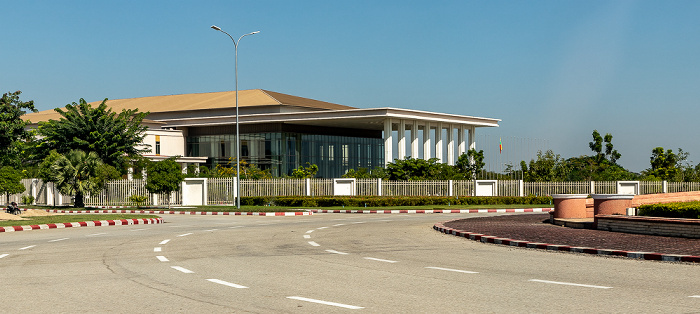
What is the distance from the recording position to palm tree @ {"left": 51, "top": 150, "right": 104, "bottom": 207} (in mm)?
45031

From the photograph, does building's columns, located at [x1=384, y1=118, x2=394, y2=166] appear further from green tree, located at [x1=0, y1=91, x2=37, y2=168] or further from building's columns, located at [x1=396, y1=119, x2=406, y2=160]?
green tree, located at [x1=0, y1=91, x2=37, y2=168]

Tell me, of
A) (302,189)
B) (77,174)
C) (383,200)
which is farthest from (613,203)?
(77,174)

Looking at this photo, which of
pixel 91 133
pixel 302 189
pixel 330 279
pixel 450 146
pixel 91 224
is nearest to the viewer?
pixel 330 279

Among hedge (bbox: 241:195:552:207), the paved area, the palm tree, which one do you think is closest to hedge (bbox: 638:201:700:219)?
the paved area

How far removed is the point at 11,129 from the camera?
5903cm

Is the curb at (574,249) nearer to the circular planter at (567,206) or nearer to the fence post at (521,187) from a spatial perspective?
the circular planter at (567,206)

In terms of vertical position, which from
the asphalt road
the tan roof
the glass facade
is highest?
the tan roof

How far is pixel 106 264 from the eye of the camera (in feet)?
43.0

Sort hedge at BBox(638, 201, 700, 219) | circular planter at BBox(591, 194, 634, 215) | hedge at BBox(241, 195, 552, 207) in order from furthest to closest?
hedge at BBox(241, 195, 552, 207) < circular planter at BBox(591, 194, 634, 215) < hedge at BBox(638, 201, 700, 219)

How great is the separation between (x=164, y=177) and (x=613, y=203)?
2882 centimetres

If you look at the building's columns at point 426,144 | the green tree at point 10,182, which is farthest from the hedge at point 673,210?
the building's columns at point 426,144

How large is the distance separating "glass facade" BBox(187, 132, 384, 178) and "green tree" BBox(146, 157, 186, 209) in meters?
36.5

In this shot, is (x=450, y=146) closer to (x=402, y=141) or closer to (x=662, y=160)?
(x=402, y=141)

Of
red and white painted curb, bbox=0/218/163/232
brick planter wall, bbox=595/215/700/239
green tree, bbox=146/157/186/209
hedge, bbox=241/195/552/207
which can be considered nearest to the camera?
brick planter wall, bbox=595/215/700/239
